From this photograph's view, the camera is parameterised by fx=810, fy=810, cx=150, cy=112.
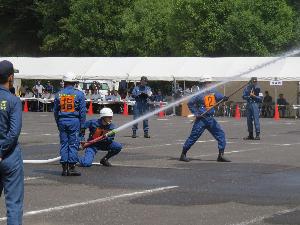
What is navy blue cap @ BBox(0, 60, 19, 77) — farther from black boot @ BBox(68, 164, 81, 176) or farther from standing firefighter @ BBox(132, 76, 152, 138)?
standing firefighter @ BBox(132, 76, 152, 138)

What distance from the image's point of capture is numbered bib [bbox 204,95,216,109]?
1630 centimetres

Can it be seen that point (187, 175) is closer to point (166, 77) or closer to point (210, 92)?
point (210, 92)

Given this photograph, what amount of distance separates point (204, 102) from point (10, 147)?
8.96m

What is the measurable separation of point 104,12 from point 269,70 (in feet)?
78.3

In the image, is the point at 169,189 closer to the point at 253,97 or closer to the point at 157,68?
the point at 253,97

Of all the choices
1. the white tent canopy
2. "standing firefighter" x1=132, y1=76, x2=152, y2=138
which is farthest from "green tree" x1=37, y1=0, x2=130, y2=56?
"standing firefighter" x1=132, y1=76, x2=152, y2=138

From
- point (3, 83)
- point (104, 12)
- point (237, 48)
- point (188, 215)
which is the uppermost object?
point (104, 12)

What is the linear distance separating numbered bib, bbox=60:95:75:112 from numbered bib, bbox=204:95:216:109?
338cm

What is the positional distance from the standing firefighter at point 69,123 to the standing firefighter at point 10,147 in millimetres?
6074

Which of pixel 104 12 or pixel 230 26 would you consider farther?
pixel 104 12

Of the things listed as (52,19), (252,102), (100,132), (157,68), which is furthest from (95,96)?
(100,132)

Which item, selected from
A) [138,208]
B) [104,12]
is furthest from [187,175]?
[104,12]

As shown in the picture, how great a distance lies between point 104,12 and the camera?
60781 mm

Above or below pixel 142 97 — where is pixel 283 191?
below
